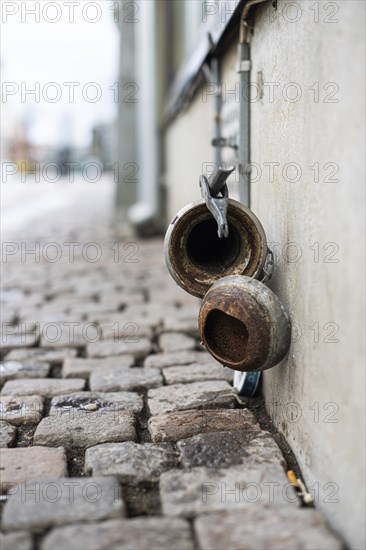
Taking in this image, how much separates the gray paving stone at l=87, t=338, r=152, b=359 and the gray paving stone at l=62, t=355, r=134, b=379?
64mm

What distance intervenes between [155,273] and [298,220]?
4.03 meters

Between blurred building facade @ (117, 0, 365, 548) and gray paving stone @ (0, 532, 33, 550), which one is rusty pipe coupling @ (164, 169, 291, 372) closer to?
blurred building facade @ (117, 0, 365, 548)

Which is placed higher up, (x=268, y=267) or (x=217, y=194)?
(x=217, y=194)

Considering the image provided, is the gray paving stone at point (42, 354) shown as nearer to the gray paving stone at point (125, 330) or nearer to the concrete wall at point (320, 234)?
the gray paving stone at point (125, 330)

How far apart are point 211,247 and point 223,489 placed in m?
1.14

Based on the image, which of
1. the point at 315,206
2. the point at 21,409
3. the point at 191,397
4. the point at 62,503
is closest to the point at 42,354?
the point at 21,409

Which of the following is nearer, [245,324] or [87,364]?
[245,324]

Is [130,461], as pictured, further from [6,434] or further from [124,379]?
[124,379]

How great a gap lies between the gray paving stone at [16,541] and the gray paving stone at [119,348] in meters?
1.91

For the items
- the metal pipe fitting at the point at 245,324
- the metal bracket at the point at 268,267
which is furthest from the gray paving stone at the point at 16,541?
the metal bracket at the point at 268,267

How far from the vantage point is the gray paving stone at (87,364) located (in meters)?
3.39

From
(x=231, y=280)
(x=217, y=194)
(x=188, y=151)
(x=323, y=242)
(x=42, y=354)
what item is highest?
(x=188, y=151)

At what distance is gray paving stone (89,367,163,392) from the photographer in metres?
3.17

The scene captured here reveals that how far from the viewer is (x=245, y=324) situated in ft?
7.74
